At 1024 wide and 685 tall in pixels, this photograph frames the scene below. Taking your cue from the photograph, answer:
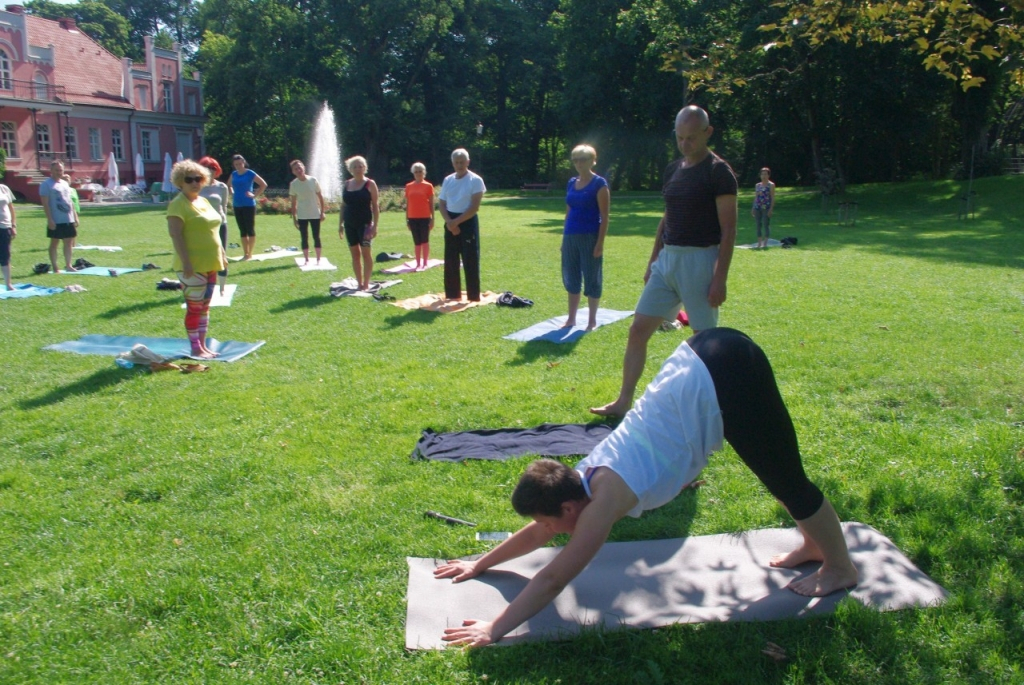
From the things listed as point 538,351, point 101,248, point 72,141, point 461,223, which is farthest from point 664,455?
point 72,141

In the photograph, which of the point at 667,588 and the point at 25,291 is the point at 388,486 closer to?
the point at 667,588

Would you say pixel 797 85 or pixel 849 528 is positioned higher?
pixel 797 85

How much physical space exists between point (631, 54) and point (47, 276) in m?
33.0

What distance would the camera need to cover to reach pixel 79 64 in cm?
4462

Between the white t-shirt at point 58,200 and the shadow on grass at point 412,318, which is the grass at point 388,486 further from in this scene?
the white t-shirt at point 58,200

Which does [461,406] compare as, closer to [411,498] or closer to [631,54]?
[411,498]

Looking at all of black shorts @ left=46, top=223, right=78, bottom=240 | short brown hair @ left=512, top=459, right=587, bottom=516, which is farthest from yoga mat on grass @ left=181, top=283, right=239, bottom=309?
short brown hair @ left=512, top=459, right=587, bottom=516

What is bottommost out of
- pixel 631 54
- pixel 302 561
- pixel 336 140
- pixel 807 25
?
pixel 302 561

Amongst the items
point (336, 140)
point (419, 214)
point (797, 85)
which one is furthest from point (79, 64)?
point (419, 214)

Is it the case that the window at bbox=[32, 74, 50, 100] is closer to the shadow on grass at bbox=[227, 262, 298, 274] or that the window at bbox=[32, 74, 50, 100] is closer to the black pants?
the shadow on grass at bbox=[227, 262, 298, 274]

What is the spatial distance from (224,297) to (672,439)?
9001 millimetres

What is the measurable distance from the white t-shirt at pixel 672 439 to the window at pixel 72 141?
151 ft

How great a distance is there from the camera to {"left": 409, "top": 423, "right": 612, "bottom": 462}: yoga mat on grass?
4930 millimetres

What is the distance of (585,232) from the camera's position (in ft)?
26.9
